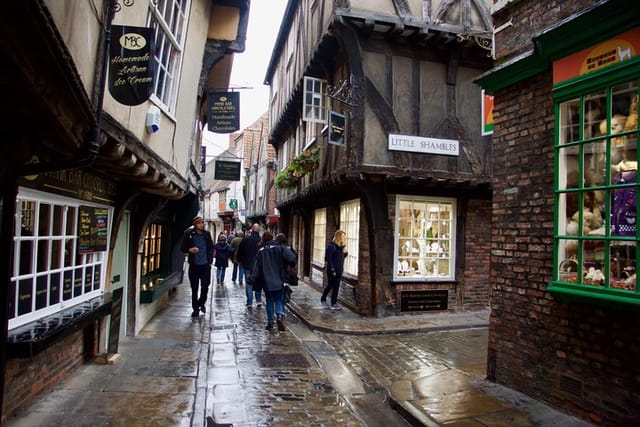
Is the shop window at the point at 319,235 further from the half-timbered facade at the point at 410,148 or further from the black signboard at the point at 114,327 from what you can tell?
the black signboard at the point at 114,327

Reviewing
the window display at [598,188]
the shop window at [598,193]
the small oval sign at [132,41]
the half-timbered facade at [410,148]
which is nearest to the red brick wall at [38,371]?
the small oval sign at [132,41]

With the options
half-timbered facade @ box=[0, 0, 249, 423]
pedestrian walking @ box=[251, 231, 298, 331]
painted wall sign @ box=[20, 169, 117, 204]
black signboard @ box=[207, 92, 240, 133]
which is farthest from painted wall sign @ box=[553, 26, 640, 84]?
black signboard @ box=[207, 92, 240, 133]

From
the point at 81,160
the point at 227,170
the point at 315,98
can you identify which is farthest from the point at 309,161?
the point at 81,160

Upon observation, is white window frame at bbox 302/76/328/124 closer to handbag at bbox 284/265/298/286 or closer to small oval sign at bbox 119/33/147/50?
handbag at bbox 284/265/298/286

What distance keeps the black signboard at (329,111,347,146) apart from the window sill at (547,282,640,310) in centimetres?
607

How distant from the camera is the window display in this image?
4.04m

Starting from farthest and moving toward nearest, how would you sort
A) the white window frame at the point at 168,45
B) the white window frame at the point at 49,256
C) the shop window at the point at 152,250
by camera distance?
the shop window at the point at 152,250 → the white window frame at the point at 168,45 → the white window frame at the point at 49,256

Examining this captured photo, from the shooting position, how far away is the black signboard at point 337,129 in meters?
9.98

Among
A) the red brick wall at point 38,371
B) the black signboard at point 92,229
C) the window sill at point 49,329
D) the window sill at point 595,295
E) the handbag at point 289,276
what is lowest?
the red brick wall at point 38,371

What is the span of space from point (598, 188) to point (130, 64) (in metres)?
4.35

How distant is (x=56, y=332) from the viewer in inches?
173

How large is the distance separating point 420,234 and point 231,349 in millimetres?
5501

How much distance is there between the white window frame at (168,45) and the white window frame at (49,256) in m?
1.92

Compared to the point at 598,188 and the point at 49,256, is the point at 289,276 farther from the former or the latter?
the point at 598,188
